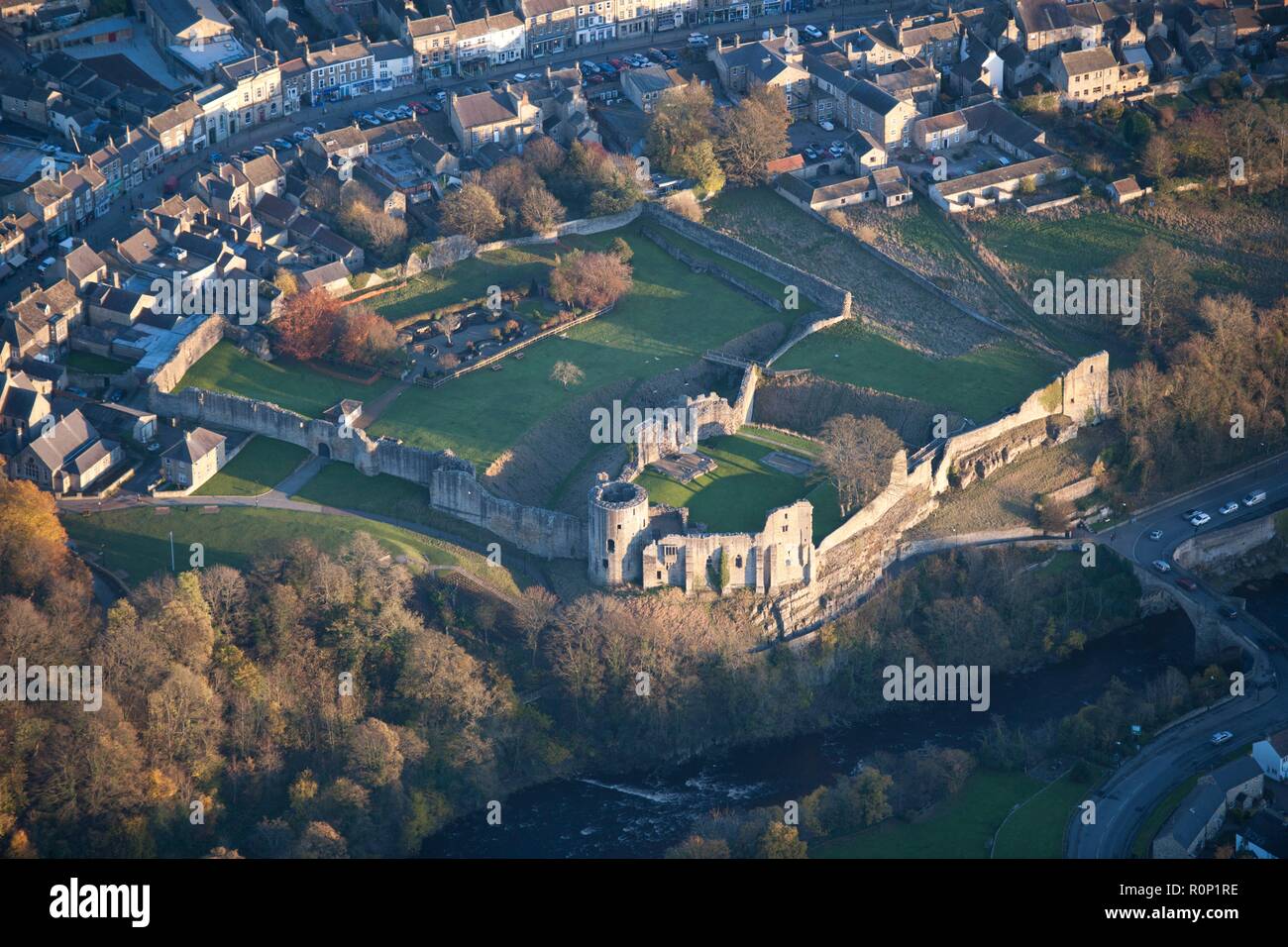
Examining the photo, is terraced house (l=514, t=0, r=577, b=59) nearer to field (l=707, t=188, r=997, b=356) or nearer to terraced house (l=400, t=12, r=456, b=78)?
terraced house (l=400, t=12, r=456, b=78)

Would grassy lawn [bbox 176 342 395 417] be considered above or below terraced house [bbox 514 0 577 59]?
below

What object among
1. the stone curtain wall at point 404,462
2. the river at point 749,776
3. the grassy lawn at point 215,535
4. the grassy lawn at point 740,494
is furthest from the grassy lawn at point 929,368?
the grassy lawn at point 215,535

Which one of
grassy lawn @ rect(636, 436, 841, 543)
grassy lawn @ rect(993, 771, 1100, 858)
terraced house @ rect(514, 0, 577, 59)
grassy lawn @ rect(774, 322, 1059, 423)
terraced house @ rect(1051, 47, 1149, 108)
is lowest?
grassy lawn @ rect(993, 771, 1100, 858)

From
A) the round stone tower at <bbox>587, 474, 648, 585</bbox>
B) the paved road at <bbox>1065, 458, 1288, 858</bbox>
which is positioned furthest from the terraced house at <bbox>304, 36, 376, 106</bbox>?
the paved road at <bbox>1065, 458, 1288, 858</bbox>

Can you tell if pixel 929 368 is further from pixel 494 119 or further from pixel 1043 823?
pixel 494 119

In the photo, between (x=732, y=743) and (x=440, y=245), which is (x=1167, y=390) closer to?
(x=732, y=743)

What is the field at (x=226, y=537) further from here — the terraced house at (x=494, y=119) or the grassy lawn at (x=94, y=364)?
the terraced house at (x=494, y=119)
